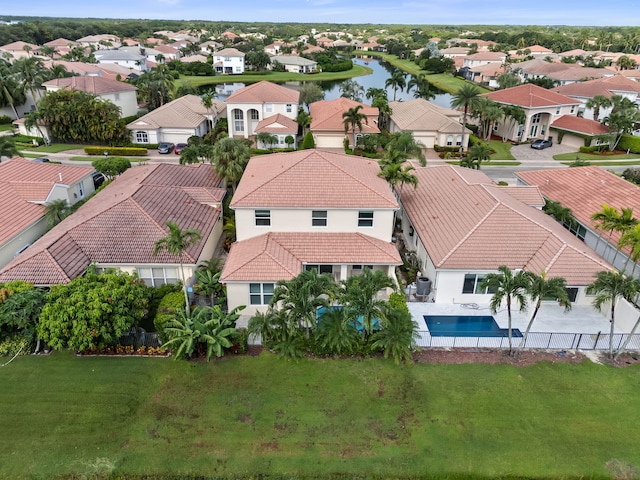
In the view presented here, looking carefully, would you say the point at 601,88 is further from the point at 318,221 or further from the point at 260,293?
the point at 260,293

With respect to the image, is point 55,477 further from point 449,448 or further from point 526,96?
point 526,96

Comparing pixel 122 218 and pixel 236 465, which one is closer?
pixel 236 465

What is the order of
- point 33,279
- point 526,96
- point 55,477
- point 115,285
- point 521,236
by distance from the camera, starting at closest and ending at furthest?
point 55,477 < point 115,285 < point 33,279 < point 521,236 < point 526,96

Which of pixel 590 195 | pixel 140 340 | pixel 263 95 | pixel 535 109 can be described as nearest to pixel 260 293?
pixel 140 340

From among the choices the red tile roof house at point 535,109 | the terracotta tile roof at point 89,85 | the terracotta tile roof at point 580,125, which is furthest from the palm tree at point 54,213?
the terracotta tile roof at point 580,125

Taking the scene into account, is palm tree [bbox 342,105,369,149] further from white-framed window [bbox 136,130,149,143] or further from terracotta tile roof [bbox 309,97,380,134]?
white-framed window [bbox 136,130,149,143]

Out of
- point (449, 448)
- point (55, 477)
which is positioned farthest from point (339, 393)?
point (55, 477)
